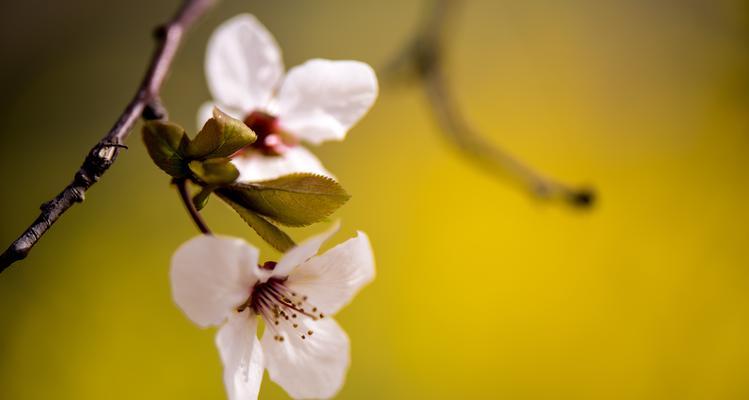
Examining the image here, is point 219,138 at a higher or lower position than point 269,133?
lower

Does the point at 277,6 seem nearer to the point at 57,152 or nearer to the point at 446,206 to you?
the point at 57,152

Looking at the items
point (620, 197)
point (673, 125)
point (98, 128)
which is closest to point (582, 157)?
point (620, 197)

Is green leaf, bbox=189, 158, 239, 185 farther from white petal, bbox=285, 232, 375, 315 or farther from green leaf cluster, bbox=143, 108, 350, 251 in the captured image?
white petal, bbox=285, 232, 375, 315

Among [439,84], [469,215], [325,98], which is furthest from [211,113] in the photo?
[469,215]

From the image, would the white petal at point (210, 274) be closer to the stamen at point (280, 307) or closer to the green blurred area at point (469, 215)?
the stamen at point (280, 307)

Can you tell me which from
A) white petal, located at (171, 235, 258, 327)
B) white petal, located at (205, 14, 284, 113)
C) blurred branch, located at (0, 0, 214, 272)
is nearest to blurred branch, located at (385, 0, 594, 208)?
white petal, located at (205, 14, 284, 113)

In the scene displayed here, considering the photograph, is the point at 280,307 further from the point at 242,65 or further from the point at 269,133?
the point at 242,65
